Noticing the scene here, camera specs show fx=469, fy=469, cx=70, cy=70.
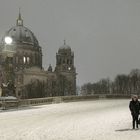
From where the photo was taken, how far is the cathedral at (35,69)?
415ft

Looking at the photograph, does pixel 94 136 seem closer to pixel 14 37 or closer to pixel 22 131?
pixel 22 131

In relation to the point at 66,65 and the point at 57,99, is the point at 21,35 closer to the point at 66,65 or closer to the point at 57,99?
the point at 66,65

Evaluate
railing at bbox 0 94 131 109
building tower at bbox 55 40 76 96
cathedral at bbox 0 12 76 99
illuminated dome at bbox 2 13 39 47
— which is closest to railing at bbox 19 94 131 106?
railing at bbox 0 94 131 109

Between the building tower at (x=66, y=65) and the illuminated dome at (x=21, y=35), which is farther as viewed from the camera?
the building tower at (x=66, y=65)

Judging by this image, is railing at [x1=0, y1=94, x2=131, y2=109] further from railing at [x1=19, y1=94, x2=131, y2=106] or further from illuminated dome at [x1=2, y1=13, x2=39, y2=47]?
illuminated dome at [x1=2, y1=13, x2=39, y2=47]

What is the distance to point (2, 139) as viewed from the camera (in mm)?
20328

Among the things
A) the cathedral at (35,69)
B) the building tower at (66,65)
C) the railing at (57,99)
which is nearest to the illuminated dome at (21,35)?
the cathedral at (35,69)

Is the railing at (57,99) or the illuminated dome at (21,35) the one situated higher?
the illuminated dome at (21,35)

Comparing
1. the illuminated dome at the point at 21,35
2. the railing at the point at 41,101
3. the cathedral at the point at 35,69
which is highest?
the illuminated dome at the point at 21,35

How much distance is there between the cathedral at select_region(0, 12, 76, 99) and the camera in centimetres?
12656

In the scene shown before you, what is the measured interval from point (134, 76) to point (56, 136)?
10959cm

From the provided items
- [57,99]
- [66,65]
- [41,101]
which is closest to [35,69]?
Answer: [66,65]

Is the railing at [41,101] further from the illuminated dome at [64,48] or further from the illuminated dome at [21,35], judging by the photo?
the illuminated dome at [64,48]

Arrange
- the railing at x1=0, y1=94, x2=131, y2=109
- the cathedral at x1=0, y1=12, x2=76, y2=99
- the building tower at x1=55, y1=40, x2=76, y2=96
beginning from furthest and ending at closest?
the building tower at x1=55, y1=40, x2=76, y2=96 → the cathedral at x1=0, y1=12, x2=76, y2=99 → the railing at x1=0, y1=94, x2=131, y2=109
